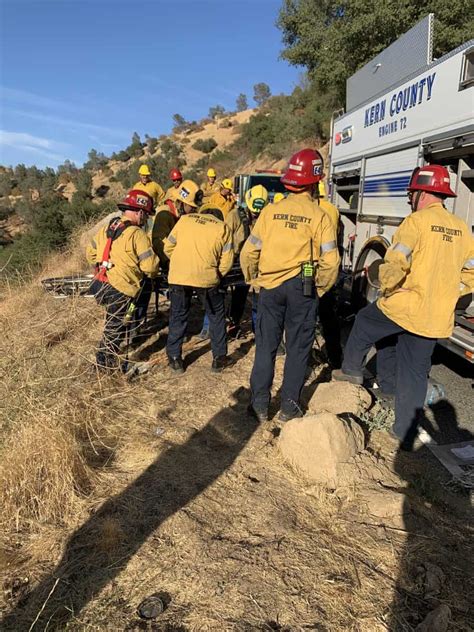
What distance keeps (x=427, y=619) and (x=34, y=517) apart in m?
2.09

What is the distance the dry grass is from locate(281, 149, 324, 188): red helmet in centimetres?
198

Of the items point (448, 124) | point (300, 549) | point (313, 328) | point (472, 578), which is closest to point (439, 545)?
point (472, 578)

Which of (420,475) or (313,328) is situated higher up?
(313,328)

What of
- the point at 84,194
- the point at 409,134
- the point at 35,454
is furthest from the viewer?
the point at 84,194

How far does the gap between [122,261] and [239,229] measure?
2.00m

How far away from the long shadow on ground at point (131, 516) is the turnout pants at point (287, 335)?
0.36 meters

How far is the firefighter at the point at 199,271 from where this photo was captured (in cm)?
467

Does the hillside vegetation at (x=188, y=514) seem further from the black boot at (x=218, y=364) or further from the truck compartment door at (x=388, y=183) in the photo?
the truck compartment door at (x=388, y=183)

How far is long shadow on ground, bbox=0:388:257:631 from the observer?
6.86 feet

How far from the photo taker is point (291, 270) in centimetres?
351

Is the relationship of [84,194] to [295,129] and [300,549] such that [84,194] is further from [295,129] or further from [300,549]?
[300,549]

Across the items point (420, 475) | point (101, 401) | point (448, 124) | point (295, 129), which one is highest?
point (295, 129)

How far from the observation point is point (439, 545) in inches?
99.0

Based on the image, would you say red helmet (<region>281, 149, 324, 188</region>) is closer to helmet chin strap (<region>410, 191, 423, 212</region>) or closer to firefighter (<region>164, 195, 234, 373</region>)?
helmet chin strap (<region>410, 191, 423, 212</region>)
